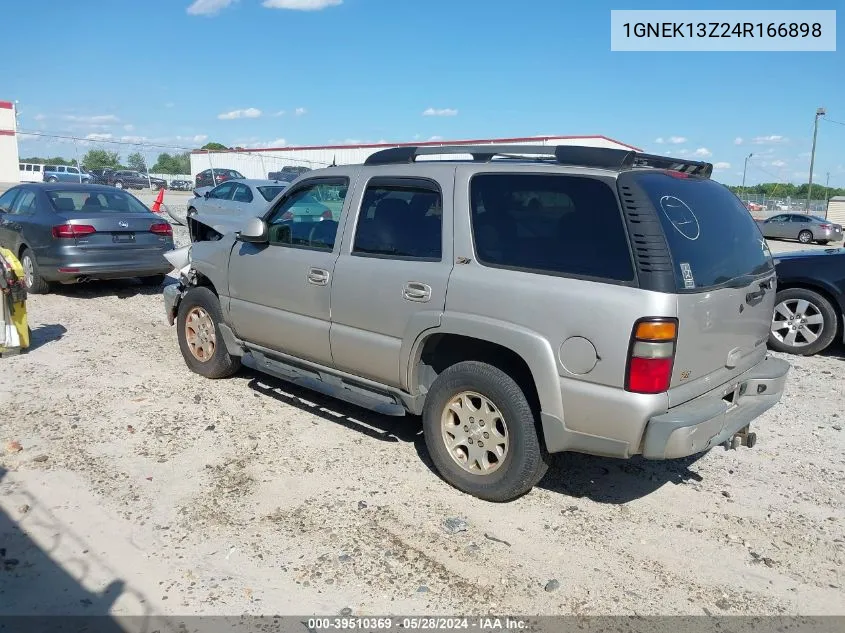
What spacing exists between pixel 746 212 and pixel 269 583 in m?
3.61

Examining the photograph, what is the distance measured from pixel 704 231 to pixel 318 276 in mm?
2534

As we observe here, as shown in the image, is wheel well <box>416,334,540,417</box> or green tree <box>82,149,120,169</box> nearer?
wheel well <box>416,334,540,417</box>

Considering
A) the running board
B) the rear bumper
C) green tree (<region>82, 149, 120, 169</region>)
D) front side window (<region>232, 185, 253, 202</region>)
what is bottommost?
the running board

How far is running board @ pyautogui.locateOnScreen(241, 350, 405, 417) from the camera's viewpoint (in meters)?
4.53

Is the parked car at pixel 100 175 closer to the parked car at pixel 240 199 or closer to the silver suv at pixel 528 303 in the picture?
the parked car at pixel 240 199

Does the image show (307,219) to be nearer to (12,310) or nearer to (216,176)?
(12,310)

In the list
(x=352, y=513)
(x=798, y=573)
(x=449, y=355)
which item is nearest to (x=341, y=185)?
(x=449, y=355)

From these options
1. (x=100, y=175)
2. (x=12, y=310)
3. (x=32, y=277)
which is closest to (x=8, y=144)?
(x=100, y=175)

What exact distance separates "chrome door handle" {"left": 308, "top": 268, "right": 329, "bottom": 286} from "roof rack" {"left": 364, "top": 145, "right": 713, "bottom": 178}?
844mm

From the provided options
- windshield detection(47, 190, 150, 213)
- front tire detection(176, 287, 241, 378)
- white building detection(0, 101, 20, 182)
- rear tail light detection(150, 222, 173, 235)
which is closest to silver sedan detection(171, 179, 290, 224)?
windshield detection(47, 190, 150, 213)

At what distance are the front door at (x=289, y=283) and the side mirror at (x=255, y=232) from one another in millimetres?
66

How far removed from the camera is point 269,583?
3.25m

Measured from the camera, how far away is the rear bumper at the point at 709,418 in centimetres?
337

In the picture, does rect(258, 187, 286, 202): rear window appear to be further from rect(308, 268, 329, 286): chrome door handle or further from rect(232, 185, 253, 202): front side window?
rect(308, 268, 329, 286): chrome door handle
